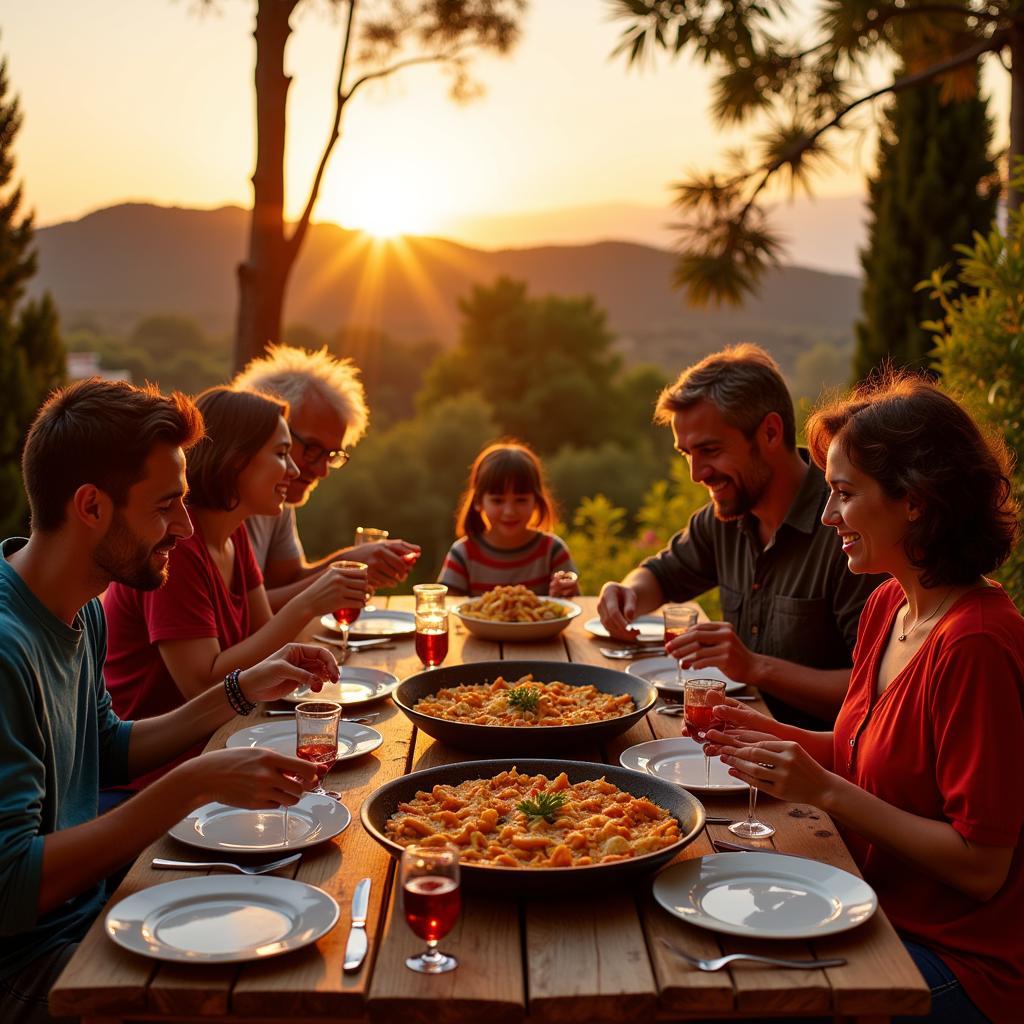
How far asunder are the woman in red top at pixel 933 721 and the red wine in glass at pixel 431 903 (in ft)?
2.04

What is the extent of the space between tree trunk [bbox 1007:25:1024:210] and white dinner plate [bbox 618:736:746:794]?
453cm

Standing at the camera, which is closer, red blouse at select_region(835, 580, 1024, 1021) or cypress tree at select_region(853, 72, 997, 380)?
red blouse at select_region(835, 580, 1024, 1021)

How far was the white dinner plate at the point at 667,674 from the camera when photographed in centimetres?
290

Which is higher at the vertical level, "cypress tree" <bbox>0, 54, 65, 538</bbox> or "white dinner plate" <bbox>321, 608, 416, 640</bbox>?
"cypress tree" <bbox>0, 54, 65, 538</bbox>

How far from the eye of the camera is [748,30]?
22.0ft

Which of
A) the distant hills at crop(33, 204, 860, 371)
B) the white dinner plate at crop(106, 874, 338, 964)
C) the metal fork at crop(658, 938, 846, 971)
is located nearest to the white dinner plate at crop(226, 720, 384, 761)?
the white dinner plate at crop(106, 874, 338, 964)

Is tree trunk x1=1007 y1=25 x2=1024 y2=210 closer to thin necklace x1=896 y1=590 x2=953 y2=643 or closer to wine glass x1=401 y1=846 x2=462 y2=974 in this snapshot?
thin necklace x1=896 y1=590 x2=953 y2=643

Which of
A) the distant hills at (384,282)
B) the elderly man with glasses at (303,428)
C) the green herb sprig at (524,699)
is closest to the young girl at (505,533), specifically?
the elderly man with glasses at (303,428)

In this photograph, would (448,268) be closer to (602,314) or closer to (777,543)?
(602,314)

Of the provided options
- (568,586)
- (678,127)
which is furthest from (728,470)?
(678,127)

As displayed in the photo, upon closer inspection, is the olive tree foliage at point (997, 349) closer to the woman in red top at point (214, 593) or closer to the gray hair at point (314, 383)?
the gray hair at point (314, 383)

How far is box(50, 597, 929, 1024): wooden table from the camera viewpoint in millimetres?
1448

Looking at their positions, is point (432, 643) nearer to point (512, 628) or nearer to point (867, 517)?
point (512, 628)

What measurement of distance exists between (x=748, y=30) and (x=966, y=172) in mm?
6052
